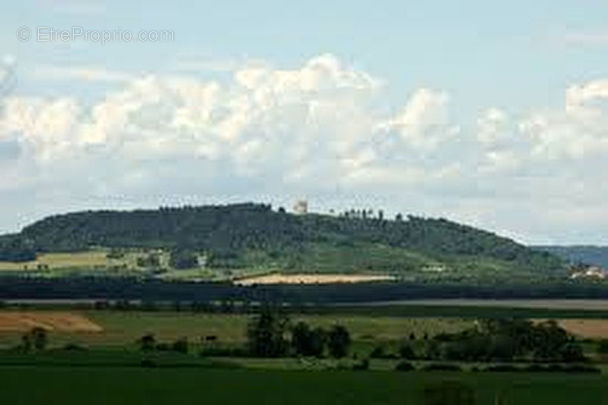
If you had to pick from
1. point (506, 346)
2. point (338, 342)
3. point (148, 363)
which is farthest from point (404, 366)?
point (506, 346)

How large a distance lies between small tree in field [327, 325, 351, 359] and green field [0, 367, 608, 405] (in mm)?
33654

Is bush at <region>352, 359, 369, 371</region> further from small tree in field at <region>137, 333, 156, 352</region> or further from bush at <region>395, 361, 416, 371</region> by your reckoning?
small tree in field at <region>137, 333, 156, 352</region>

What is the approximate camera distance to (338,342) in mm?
172500

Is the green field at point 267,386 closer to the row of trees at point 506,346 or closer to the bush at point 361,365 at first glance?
the bush at point 361,365

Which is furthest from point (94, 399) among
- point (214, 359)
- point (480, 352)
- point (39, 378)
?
point (480, 352)

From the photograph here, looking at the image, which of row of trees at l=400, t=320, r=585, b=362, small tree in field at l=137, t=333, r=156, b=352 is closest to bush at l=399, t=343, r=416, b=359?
row of trees at l=400, t=320, r=585, b=362

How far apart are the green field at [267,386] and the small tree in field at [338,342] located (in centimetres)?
3365

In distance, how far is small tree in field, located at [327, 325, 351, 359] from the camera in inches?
6732

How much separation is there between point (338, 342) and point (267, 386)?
54223 millimetres

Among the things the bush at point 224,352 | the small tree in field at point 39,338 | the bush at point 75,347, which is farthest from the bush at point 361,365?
the small tree in field at point 39,338

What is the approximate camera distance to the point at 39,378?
120 m

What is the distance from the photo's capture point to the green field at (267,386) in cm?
10569

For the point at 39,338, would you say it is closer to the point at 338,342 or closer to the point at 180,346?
the point at 180,346

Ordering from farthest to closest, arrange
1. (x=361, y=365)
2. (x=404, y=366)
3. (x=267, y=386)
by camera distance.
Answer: (x=361, y=365)
(x=404, y=366)
(x=267, y=386)
